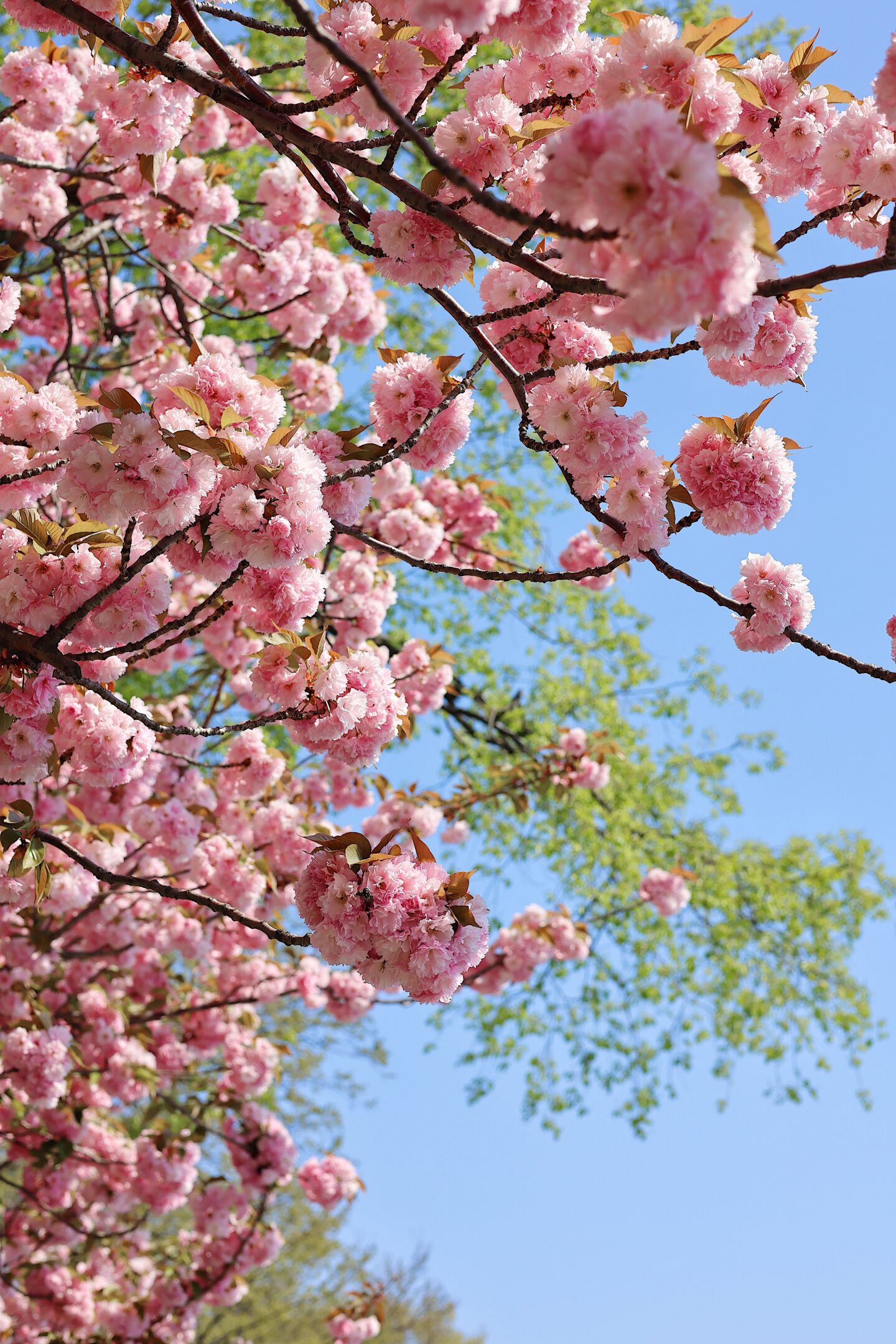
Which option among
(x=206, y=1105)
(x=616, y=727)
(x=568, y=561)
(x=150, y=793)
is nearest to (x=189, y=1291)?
(x=206, y=1105)

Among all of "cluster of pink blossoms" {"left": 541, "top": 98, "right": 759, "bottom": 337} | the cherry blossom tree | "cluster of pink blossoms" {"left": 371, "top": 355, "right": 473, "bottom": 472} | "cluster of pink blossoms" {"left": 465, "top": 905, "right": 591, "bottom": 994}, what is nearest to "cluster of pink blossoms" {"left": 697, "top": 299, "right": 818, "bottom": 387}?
the cherry blossom tree

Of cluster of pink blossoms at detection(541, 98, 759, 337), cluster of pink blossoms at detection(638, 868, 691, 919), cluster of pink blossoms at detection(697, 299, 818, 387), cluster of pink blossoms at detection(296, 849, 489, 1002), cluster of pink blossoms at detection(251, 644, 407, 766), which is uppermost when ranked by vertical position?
cluster of pink blossoms at detection(638, 868, 691, 919)

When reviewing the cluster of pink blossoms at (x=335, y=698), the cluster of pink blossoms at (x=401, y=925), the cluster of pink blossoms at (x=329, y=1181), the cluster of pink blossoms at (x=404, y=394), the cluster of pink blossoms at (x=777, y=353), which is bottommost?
the cluster of pink blossoms at (x=401, y=925)

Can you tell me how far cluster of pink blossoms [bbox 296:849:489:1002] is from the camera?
77.9 inches

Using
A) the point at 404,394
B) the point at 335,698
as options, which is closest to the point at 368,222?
the point at 404,394

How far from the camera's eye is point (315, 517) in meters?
2.04

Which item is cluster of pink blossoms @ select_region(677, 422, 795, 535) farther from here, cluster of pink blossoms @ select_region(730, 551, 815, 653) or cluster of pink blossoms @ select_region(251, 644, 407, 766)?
cluster of pink blossoms @ select_region(251, 644, 407, 766)

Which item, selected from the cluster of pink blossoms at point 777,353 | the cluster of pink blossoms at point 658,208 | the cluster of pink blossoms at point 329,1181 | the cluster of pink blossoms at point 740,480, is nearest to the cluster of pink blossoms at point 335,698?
the cluster of pink blossoms at point 740,480

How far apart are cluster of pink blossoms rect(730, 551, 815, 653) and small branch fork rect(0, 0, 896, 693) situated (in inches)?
1.7

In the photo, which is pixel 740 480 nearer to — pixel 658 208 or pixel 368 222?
pixel 368 222

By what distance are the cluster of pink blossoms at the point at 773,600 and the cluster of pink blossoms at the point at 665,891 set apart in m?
5.16

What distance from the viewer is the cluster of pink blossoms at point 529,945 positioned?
6086mm

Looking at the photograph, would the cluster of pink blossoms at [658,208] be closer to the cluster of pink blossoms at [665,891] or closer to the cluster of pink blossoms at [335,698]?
the cluster of pink blossoms at [335,698]

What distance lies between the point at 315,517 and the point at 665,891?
6.08 meters
